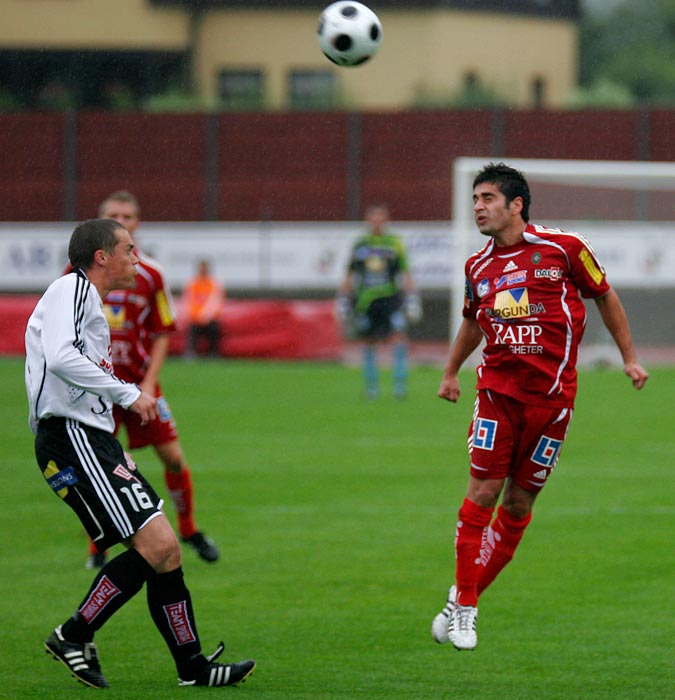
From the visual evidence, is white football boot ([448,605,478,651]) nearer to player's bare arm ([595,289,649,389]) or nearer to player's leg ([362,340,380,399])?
player's bare arm ([595,289,649,389])

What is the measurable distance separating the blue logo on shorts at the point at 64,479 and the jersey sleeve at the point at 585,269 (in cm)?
241

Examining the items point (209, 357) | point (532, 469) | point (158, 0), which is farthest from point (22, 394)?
point (158, 0)

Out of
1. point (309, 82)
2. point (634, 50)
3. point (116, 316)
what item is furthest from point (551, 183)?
point (634, 50)

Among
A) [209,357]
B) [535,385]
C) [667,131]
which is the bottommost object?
[209,357]

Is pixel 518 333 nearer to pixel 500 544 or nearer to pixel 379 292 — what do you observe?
pixel 500 544

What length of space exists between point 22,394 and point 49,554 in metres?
9.89

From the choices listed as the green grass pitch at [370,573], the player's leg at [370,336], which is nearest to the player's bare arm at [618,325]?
the green grass pitch at [370,573]

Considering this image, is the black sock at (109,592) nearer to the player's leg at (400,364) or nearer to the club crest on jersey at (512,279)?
the club crest on jersey at (512,279)

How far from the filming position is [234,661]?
242 inches

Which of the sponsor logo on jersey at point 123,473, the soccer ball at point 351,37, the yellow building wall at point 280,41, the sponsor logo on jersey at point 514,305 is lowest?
the sponsor logo on jersey at point 123,473

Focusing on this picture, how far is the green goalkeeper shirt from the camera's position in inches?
692

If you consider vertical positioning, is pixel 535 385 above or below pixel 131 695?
above

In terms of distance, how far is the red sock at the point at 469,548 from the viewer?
6.05 meters

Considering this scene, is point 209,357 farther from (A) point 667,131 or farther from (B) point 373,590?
(B) point 373,590
